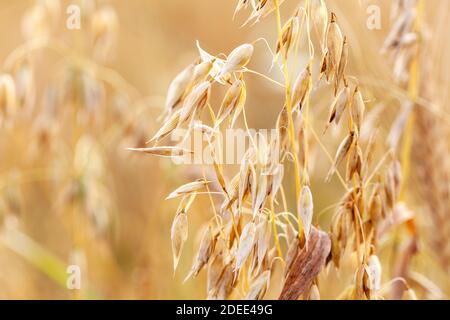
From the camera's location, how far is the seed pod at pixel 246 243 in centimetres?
74

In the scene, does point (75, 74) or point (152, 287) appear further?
point (152, 287)

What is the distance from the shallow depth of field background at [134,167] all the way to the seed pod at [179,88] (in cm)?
25

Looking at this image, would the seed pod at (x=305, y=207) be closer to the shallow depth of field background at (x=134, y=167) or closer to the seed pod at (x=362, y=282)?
the seed pod at (x=362, y=282)

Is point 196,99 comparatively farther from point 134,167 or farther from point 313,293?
point 134,167

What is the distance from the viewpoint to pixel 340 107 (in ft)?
2.47

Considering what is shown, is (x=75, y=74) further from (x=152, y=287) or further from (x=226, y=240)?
(x=226, y=240)

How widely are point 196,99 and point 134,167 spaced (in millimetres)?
1150

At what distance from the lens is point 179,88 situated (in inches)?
30.7

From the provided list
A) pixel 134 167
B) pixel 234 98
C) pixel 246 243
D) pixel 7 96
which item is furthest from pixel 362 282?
pixel 134 167

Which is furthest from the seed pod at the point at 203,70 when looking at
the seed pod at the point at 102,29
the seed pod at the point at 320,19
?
the seed pod at the point at 102,29

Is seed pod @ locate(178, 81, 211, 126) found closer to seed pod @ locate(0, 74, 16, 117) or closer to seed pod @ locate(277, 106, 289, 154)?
seed pod @ locate(277, 106, 289, 154)

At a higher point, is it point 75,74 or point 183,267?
point 75,74
